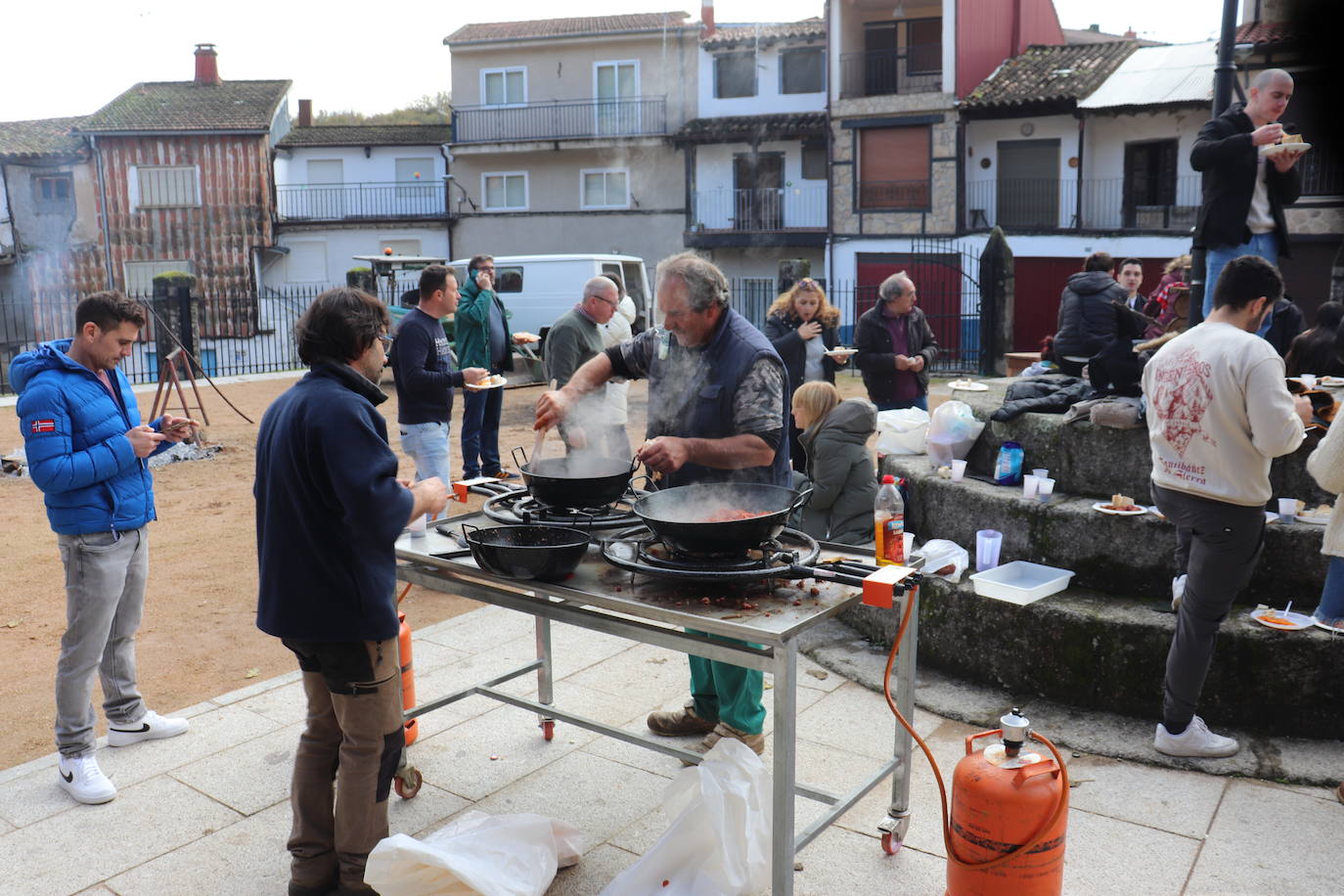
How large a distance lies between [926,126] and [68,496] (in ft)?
75.2

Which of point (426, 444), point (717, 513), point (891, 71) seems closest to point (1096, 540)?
point (717, 513)

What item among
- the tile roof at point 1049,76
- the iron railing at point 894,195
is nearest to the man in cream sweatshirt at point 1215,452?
the tile roof at point 1049,76

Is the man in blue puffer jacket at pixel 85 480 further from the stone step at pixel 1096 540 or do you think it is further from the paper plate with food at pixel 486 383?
the stone step at pixel 1096 540

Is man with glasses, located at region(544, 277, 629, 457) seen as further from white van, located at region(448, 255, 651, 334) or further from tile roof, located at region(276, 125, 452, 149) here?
tile roof, located at region(276, 125, 452, 149)

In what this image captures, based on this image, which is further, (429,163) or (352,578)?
(429,163)

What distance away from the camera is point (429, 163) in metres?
30.0

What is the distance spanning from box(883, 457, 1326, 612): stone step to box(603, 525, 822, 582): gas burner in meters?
2.15

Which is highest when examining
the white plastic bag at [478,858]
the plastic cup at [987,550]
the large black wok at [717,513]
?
the large black wok at [717,513]

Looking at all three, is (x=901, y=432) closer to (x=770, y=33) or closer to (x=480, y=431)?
(x=480, y=431)

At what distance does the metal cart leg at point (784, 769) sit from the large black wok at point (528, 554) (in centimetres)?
74

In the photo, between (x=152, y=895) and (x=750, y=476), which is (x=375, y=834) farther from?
(x=750, y=476)

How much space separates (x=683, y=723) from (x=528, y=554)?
1.51m

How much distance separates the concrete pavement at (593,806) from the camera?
10.7 ft

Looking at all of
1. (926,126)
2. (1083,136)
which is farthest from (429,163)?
(1083,136)
